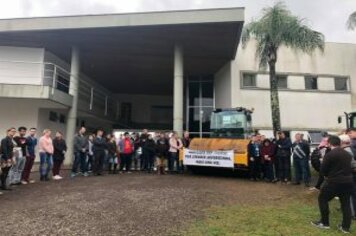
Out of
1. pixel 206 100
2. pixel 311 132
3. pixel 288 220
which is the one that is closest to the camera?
pixel 288 220

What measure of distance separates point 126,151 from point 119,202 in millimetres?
6298

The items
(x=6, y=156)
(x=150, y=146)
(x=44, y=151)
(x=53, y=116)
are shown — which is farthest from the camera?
(x=53, y=116)

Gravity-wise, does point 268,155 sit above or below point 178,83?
below

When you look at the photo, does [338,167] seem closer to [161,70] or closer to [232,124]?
[232,124]

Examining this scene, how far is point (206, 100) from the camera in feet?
88.9

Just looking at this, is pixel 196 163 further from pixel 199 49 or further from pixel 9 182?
pixel 199 49

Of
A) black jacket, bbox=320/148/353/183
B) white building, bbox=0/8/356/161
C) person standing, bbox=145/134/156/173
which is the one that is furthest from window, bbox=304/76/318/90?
black jacket, bbox=320/148/353/183

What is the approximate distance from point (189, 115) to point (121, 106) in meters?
11.0

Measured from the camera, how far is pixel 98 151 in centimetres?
1348

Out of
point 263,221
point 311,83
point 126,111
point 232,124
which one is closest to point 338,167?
point 263,221

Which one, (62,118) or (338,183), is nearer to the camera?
(338,183)

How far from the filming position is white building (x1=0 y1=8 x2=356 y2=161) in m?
18.3

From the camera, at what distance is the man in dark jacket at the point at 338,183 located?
6504 millimetres

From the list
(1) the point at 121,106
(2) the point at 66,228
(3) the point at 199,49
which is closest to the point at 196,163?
(2) the point at 66,228
